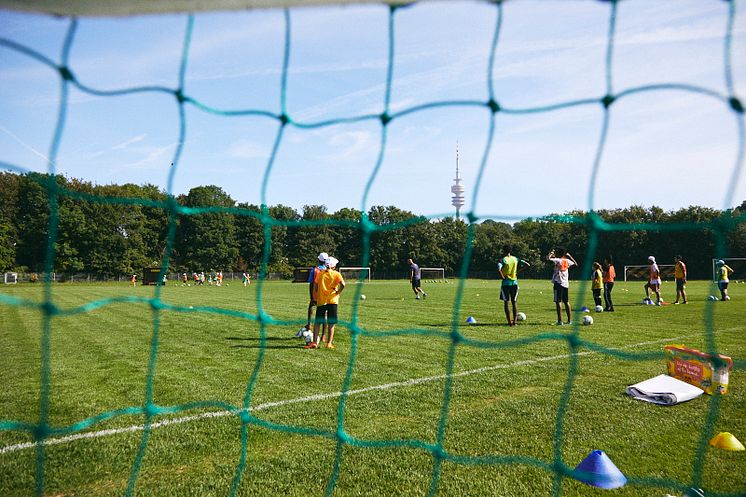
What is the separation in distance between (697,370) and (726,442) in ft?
5.32

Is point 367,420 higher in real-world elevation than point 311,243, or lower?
lower

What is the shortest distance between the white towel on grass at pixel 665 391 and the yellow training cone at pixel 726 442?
988 mm

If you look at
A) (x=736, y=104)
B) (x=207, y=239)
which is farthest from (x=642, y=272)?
(x=736, y=104)

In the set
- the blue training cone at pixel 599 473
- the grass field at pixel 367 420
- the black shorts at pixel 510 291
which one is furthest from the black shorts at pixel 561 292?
the blue training cone at pixel 599 473

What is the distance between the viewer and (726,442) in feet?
12.3

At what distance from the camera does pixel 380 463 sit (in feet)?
11.8

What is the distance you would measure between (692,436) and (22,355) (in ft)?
29.0

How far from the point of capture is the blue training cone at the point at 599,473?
3146mm

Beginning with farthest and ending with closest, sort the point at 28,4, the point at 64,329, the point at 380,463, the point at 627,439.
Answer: the point at 64,329 → the point at 627,439 → the point at 380,463 → the point at 28,4

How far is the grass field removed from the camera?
3334 millimetres

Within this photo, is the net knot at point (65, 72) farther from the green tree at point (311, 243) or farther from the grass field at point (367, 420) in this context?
the green tree at point (311, 243)

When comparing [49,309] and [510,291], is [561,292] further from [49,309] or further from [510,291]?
[49,309]

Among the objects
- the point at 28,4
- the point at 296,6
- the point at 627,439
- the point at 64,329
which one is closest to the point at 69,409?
the point at 28,4

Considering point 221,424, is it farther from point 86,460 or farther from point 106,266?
point 106,266
